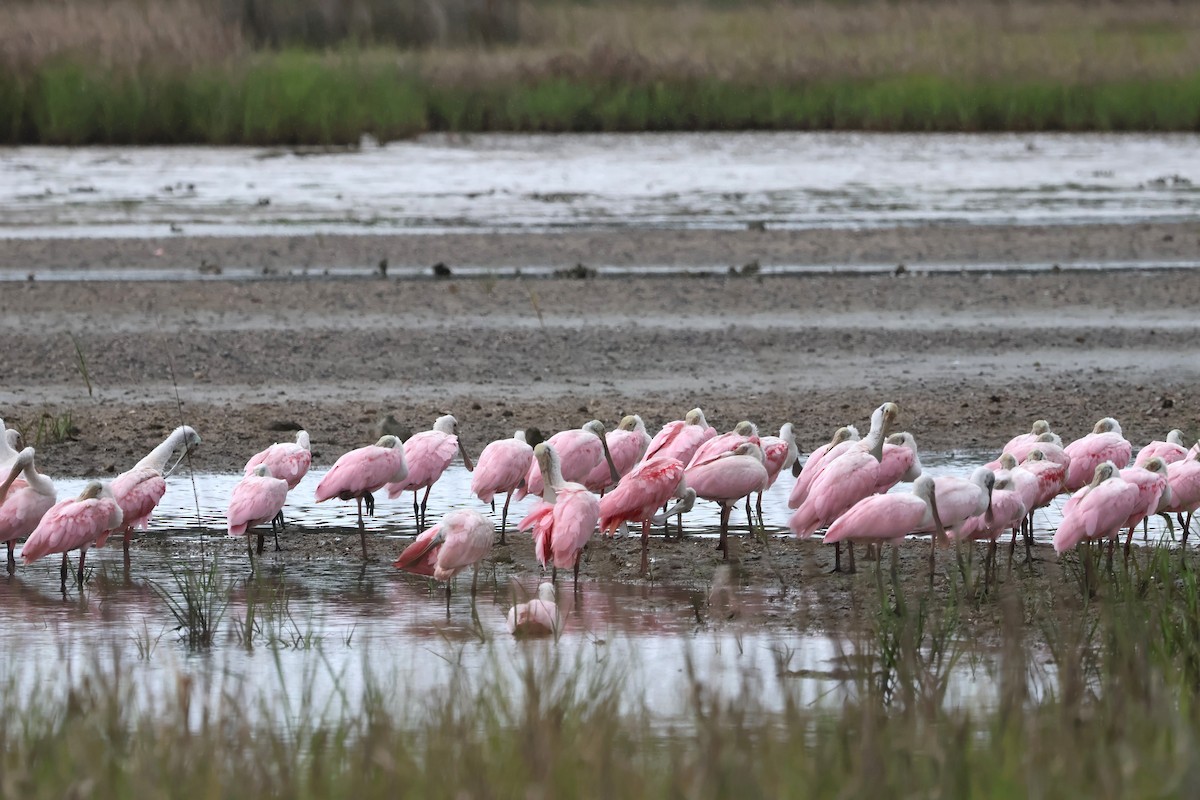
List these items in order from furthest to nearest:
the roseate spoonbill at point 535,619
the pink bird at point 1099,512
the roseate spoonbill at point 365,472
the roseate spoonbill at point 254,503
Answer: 1. the roseate spoonbill at point 365,472
2. the roseate spoonbill at point 254,503
3. the pink bird at point 1099,512
4. the roseate spoonbill at point 535,619

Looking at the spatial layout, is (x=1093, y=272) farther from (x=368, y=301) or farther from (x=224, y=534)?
(x=224, y=534)

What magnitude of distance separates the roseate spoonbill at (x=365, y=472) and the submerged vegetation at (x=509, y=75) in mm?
19397

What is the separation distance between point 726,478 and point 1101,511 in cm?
145

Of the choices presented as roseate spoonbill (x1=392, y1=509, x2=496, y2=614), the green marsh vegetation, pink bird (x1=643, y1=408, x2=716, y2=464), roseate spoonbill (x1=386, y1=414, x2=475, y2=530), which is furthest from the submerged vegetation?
the green marsh vegetation

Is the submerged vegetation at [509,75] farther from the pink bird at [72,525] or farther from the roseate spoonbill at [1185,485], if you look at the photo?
the roseate spoonbill at [1185,485]

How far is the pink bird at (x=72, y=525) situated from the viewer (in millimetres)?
7082

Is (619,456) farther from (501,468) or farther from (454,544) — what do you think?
(454,544)

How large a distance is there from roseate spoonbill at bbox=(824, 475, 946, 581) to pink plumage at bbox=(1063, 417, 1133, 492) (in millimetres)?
1346

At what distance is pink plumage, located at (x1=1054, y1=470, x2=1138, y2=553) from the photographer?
7172 millimetres

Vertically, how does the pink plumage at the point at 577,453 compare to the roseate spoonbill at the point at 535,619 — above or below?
above

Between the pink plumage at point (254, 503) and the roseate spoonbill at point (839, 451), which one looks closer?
the pink plumage at point (254, 503)

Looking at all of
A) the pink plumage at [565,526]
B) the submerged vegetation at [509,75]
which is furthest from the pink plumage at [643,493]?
the submerged vegetation at [509,75]

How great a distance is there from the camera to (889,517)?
23.1 ft

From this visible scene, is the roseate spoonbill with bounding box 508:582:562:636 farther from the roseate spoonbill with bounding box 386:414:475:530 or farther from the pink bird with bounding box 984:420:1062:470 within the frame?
the pink bird with bounding box 984:420:1062:470
